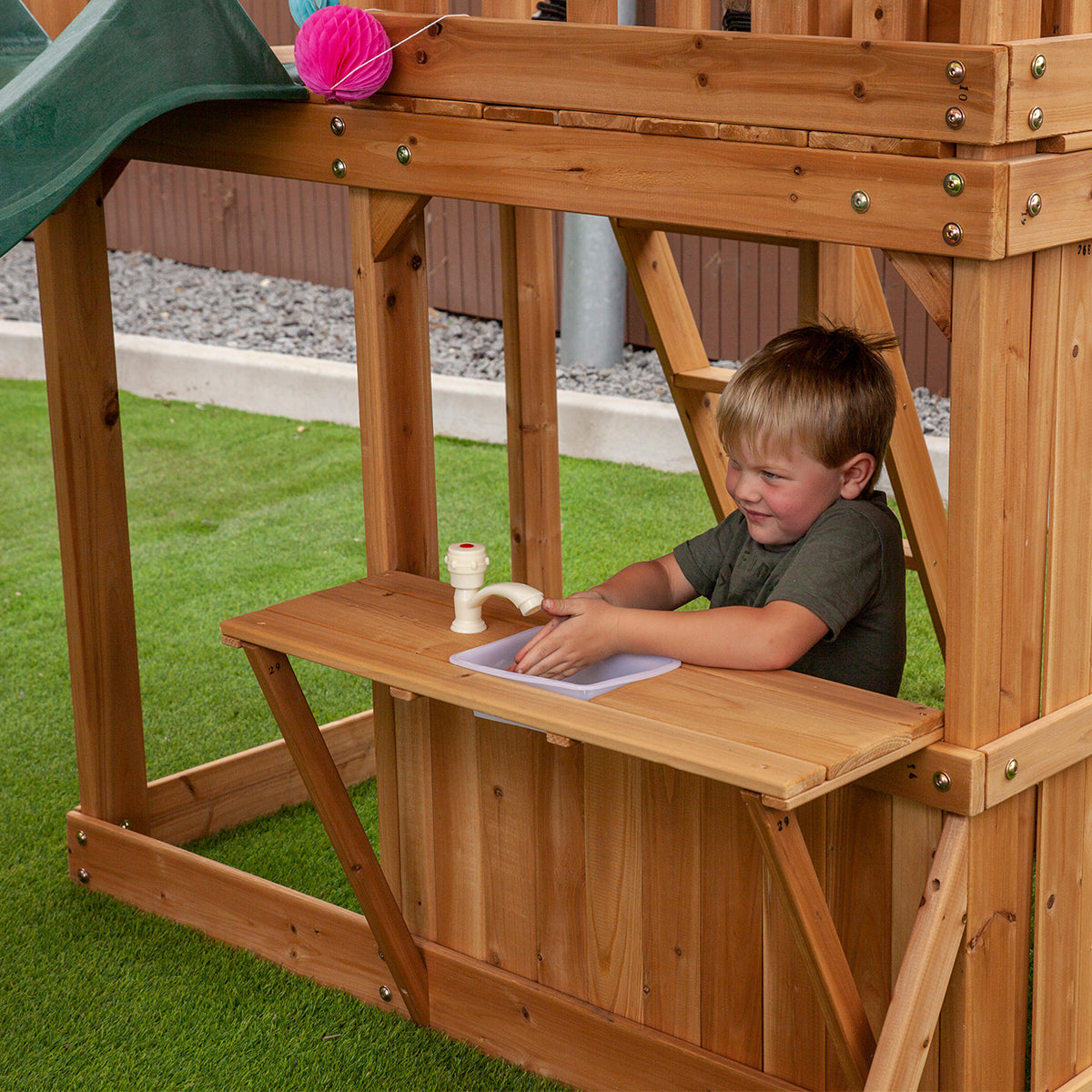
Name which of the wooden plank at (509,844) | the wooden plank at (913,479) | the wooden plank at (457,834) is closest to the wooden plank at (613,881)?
the wooden plank at (509,844)

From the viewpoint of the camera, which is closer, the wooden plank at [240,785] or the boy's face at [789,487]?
the boy's face at [789,487]

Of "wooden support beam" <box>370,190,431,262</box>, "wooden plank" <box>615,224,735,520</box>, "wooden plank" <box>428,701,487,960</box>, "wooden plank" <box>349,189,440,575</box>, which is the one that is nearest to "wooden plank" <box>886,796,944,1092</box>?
"wooden plank" <box>428,701,487,960</box>

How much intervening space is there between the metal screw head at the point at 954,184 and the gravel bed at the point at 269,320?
5.05 metres

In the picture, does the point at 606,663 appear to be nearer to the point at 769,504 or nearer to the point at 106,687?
the point at 769,504

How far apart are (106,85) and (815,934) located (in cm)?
161

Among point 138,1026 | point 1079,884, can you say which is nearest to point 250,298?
point 138,1026

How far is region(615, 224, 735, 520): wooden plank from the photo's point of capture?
362 cm

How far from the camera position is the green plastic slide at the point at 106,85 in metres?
2.27

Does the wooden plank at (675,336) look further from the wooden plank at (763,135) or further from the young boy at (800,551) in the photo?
the wooden plank at (763,135)

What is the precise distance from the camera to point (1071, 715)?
219cm

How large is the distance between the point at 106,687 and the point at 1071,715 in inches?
78.4

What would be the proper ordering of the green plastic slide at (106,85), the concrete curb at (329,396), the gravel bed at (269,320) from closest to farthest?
the green plastic slide at (106,85) → the concrete curb at (329,396) → the gravel bed at (269,320)

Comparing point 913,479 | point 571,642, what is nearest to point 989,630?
point 571,642

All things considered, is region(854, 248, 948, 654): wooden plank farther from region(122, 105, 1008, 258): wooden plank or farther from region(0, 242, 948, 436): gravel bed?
region(0, 242, 948, 436): gravel bed
